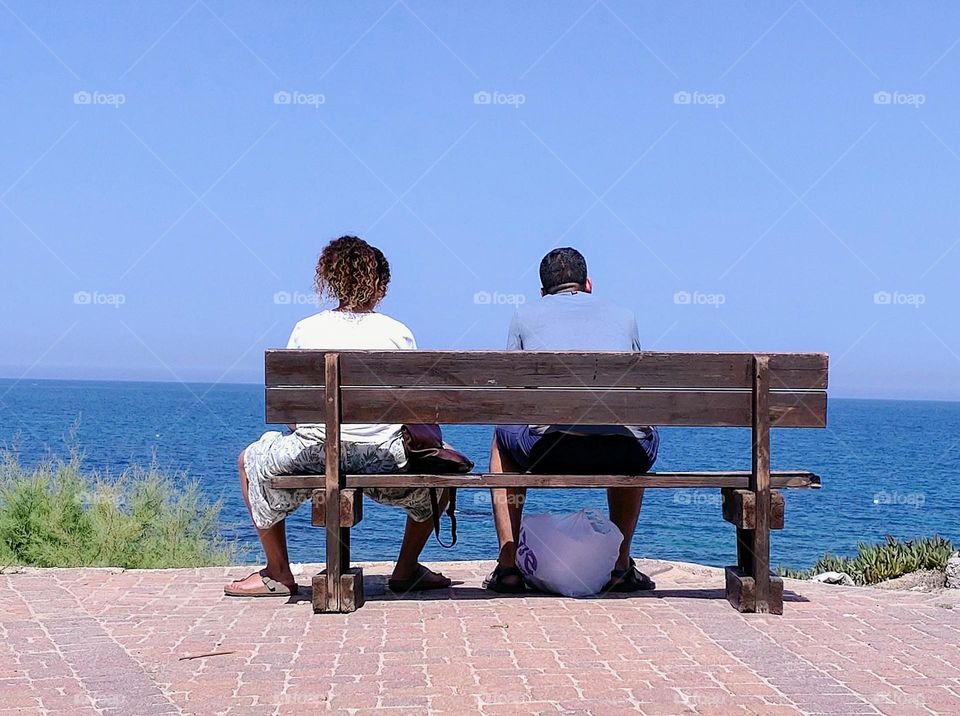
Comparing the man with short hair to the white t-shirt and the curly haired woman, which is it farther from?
the white t-shirt

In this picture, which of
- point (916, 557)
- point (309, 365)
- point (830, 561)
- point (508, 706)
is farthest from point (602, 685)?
point (830, 561)

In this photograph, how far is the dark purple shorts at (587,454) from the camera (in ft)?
19.4

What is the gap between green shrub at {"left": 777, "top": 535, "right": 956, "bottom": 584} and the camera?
11.5 meters

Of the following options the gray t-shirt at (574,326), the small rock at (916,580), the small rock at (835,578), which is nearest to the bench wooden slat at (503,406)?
the gray t-shirt at (574,326)

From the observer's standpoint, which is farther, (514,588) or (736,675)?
(514,588)

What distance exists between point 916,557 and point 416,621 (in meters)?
7.85

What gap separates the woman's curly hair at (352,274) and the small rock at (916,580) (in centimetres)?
612

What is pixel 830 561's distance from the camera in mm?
13516

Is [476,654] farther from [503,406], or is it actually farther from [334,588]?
[503,406]

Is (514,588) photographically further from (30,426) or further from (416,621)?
(30,426)

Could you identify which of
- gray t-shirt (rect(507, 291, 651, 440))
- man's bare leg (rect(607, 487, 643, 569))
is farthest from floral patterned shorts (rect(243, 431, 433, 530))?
man's bare leg (rect(607, 487, 643, 569))

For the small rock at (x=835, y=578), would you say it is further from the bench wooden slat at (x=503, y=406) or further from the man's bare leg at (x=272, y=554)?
the man's bare leg at (x=272, y=554)

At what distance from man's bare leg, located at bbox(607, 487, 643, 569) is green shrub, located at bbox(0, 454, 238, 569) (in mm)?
4157

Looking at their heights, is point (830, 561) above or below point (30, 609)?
below
